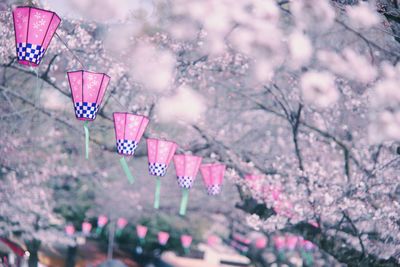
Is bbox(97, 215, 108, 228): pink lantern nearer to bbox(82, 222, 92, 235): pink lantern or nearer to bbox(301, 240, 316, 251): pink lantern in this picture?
bbox(82, 222, 92, 235): pink lantern

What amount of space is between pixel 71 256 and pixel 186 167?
1564 centimetres

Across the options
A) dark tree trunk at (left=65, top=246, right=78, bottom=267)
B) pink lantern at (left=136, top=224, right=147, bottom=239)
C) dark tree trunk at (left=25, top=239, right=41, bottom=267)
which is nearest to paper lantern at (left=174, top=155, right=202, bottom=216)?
dark tree trunk at (left=25, top=239, right=41, bottom=267)

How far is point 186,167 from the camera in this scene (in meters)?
8.05

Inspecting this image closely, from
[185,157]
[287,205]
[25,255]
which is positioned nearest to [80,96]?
[185,157]

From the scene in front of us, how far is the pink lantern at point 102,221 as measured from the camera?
2074 centimetres

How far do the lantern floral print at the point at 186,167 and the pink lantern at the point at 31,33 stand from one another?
3548mm

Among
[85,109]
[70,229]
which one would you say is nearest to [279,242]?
[70,229]

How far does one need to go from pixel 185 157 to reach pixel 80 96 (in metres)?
2.73

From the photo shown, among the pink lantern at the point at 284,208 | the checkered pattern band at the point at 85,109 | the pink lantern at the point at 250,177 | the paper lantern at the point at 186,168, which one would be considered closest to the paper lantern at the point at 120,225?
the pink lantern at the point at 250,177

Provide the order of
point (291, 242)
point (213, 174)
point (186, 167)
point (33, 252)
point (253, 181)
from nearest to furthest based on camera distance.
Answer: point (186, 167)
point (213, 174)
point (253, 181)
point (33, 252)
point (291, 242)

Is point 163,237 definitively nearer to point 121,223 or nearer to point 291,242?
point 121,223

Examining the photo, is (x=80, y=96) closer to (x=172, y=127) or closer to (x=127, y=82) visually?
(x=127, y=82)

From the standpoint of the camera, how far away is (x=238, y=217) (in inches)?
696

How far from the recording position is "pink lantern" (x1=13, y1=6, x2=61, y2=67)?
15.9 feet
